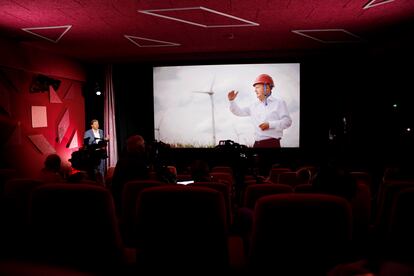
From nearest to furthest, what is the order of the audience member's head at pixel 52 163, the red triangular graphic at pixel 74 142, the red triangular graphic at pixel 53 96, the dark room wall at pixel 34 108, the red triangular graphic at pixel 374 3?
the audience member's head at pixel 52 163, the red triangular graphic at pixel 374 3, the dark room wall at pixel 34 108, the red triangular graphic at pixel 53 96, the red triangular graphic at pixel 74 142

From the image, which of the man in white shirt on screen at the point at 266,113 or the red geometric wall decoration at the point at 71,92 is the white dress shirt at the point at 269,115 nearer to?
the man in white shirt on screen at the point at 266,113

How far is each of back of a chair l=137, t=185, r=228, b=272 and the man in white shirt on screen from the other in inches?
274

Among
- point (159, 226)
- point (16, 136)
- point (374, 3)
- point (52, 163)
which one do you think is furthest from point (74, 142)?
point (159, 226)

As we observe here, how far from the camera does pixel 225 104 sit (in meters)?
8.61

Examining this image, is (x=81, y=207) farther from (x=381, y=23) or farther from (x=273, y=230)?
(x=381, y=23)

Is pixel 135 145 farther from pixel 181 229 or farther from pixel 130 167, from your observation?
pixel 181 229

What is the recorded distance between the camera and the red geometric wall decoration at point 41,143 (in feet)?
22.2

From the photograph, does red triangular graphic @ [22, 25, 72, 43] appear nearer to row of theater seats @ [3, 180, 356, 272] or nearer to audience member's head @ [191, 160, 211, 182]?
audience member's head @ [191, 160, 211, 182]

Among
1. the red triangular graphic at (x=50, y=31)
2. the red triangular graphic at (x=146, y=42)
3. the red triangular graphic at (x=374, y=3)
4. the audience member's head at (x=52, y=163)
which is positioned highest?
the red triangular graphic at (x=146, y=42)

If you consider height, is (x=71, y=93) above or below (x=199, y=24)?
below

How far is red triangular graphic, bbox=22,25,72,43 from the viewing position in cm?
562

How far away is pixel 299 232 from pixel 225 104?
7.19 metres

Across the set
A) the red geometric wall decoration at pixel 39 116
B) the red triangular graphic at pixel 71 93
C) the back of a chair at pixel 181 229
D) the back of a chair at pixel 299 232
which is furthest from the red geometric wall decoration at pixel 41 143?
the back of a chair at pixel 299 232

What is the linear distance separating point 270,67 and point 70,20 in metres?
5.04
